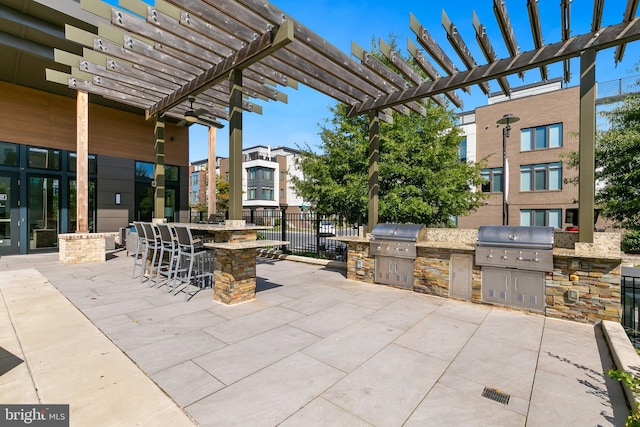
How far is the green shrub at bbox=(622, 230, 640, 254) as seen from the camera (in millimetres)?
10516

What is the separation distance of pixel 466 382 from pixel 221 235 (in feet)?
→ 13.8

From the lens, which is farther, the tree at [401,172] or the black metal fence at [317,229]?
the black metal fence at [317,229]

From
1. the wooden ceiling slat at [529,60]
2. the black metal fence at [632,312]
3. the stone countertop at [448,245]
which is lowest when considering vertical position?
the black metal fence at [632,312]

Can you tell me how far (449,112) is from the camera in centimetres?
1009

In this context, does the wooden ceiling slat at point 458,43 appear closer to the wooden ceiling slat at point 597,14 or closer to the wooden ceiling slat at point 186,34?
the wooden ceiling slat at point 597,14

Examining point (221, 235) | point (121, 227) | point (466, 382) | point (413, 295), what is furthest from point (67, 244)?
point (466, 382)

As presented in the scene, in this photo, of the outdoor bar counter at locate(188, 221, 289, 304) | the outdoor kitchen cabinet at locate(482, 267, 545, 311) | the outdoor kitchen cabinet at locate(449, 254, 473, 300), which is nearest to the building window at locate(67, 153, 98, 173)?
the outdoor bar counter at locate(188, 221, 289, 304)

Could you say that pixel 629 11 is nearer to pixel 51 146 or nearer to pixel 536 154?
pixel 51 146

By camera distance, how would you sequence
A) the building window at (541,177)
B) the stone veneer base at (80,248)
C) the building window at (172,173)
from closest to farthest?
the stone veneer base at (80,248) → the building window at (172,173) → the building window at (541,177)

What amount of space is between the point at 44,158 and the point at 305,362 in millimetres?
12911

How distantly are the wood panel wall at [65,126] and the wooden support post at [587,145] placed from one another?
1452 cm

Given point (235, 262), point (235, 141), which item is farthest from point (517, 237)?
point (235, 141)

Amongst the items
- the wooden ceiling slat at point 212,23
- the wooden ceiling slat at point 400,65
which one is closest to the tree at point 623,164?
the wooden ceiling slat at point 400,65

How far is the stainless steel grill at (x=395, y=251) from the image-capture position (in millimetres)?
5953
